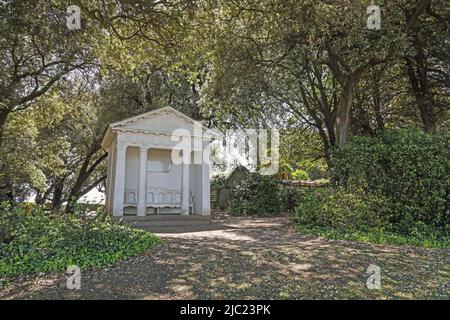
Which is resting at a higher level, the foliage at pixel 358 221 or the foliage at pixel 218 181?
the foliage at pixel 218 181

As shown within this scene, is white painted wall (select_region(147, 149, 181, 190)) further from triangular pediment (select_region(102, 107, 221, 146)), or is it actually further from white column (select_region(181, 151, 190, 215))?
triangular pediment (select_region(102, 107, 221, 146))

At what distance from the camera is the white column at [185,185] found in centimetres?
1320

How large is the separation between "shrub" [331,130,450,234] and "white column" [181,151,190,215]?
6677mm

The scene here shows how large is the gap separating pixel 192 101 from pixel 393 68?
435 inches

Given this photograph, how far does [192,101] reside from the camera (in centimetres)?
1955

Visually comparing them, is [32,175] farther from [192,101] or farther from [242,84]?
[242,84]

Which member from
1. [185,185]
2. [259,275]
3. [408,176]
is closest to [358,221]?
[408,176]

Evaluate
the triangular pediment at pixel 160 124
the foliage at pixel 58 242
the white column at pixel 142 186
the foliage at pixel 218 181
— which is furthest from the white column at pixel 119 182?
the foliage at pixel 218 181

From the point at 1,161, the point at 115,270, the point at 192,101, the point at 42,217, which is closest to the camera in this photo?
the point at 115,270

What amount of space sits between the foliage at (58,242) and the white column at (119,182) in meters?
4.66

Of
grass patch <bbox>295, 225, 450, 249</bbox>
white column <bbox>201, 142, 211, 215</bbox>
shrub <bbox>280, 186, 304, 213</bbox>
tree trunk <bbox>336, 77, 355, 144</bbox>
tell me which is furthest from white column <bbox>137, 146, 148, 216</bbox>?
shrub <bbox>280, 186, 304, 213</bbox>

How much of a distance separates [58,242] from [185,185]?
776 centimetres

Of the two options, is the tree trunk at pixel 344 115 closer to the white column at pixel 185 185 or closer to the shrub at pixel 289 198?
the white column at pixel 185 185

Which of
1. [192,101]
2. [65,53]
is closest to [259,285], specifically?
[65,53]
